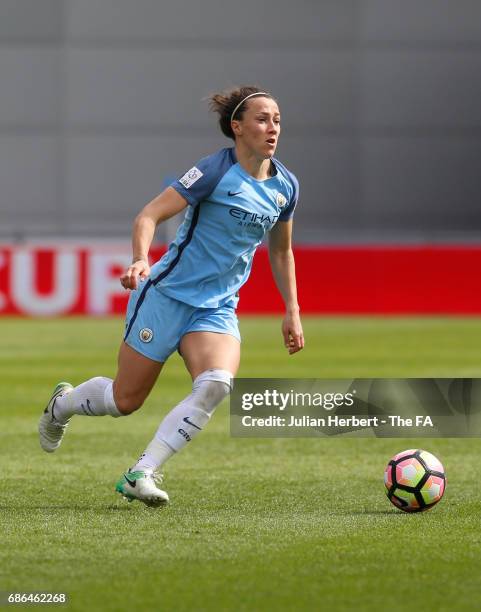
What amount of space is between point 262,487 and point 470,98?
25.6 metres

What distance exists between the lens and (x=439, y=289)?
2417cm

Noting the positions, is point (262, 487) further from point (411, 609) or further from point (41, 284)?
point (41, 284)

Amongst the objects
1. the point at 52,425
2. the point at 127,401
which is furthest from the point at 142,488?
the point at 52,425

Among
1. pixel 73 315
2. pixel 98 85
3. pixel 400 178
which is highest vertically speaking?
pixel 98 85

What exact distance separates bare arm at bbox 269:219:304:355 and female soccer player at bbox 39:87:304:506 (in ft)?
0.44

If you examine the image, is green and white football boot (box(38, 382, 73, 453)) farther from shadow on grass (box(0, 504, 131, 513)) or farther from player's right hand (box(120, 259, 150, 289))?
player's right hand (box(120, 259, 150, 289))

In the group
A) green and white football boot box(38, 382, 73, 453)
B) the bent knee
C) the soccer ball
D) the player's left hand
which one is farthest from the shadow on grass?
the soccer ball

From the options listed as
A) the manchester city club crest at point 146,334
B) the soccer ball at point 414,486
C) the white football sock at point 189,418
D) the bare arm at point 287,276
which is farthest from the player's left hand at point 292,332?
the soccer ball at point 414,486

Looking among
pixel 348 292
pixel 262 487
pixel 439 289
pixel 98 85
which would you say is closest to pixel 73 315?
pixel 348 292

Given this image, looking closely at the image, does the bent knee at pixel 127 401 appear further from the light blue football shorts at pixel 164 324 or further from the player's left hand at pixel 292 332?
the player's left hand at pixel 292 332

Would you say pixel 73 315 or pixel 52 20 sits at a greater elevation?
pixel 52 20

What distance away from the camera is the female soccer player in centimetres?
732

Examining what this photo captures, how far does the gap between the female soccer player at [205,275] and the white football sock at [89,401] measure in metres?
0.03

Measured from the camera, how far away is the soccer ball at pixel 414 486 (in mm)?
7348
